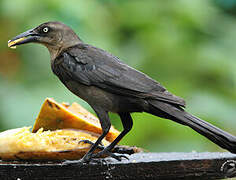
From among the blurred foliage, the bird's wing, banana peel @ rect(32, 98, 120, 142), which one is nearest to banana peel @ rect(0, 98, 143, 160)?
banana peel @ rect(32, 98, 120, 142)

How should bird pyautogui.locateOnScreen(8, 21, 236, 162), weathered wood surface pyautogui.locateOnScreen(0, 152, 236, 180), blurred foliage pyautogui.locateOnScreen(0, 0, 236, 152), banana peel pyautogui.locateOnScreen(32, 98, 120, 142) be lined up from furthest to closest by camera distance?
blurred foliage pyautogui.locateOnScreen(0, 0, 236, 152), banana peel pyautogui.locateOnScreen(32, 98, 120, 142), bird pyautogui.locateOnScreen(8, 21, 236, 162), weathered wood surface pyautogui.locateOnScreen(0, 152, 236, 180)

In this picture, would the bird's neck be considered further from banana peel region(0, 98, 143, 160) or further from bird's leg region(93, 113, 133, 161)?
bird's leg region(93, 113, 133, 161)

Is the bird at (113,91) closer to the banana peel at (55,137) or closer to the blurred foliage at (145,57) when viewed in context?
the banana peel at (55,137)

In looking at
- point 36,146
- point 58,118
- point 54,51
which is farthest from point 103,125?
point 54,51

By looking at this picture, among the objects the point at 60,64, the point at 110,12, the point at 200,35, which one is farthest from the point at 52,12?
the point at 60,64

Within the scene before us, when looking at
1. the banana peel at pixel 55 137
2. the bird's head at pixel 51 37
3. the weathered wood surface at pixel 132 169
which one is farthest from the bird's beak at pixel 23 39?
the weathered wood surface at pixel 132 169

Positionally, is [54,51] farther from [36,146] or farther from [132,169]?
[132,169]
